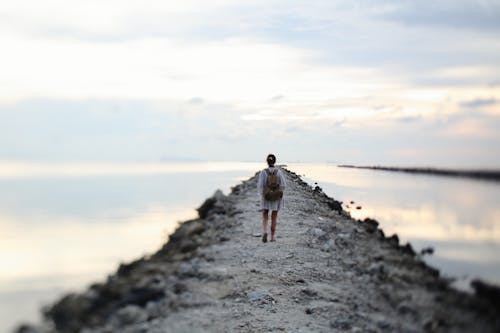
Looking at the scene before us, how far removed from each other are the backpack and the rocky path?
48.0 inches

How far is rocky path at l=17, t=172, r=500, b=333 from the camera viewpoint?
746cm

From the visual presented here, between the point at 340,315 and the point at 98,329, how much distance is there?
13.3 feet

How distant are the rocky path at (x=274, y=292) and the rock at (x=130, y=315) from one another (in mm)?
14

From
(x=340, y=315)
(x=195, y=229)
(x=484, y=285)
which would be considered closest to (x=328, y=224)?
(x=195, y=229)

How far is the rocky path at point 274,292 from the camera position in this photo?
7.46 m

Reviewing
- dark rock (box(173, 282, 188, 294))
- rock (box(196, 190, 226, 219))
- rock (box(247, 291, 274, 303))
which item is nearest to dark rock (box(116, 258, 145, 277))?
dark rock (box(173, 282, 188, 294))

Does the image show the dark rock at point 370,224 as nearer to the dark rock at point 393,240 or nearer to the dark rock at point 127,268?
the dark rock at point 393,240

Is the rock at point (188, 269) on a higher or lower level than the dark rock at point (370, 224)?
lower

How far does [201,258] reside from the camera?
11234 millimetres

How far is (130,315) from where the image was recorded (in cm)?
761

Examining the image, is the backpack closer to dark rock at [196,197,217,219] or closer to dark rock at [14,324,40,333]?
dark rock at [196,197,217,219]

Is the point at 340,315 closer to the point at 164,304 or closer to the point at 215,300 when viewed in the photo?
the point at 215,300

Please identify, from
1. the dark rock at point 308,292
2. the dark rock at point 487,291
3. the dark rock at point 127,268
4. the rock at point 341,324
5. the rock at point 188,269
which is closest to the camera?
the dark rock at point 487,291

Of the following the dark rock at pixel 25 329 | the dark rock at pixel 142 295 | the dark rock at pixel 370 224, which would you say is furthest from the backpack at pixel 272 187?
the dark rock at pixel 25 329
